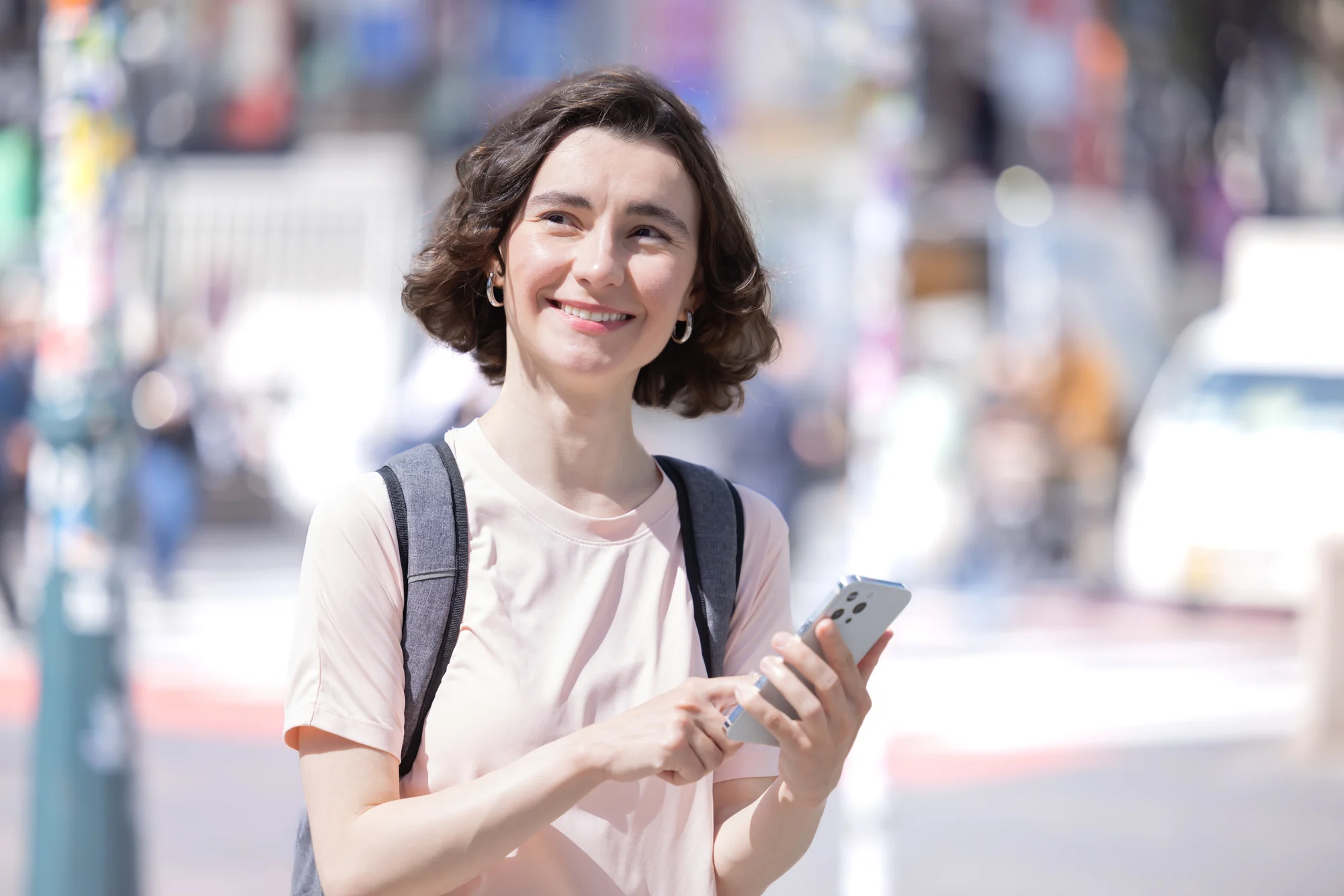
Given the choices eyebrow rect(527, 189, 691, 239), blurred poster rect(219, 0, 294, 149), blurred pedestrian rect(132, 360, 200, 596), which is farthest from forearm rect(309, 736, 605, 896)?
blurred poster rect(219, 0, 294, 149)

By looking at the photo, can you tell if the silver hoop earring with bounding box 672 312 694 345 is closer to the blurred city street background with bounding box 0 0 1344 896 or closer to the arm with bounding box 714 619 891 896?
the blurred city street background with bounding box 0 0 1344 896

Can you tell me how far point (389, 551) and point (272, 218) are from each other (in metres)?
24.0

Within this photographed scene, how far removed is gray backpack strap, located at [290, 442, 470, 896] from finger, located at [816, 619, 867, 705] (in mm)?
477

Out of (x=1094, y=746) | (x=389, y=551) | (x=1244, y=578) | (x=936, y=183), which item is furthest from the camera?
(x=936, y=183)

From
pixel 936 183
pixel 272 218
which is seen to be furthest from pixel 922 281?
pixel 272 218

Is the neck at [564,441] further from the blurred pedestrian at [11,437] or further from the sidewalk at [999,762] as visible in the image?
the blurred pedestrian at [11,437]

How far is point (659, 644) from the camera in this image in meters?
2.20

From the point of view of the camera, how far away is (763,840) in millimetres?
2215

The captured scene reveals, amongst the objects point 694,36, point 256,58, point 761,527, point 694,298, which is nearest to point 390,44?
point 256,58

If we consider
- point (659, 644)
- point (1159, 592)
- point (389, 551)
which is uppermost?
point (389, 551)

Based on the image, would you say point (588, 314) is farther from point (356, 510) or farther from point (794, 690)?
point (794, 690)

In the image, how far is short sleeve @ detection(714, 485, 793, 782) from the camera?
2.34 meters

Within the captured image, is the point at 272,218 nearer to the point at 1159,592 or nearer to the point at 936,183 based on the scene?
the point at 936,183

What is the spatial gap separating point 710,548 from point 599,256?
440 millimetres
